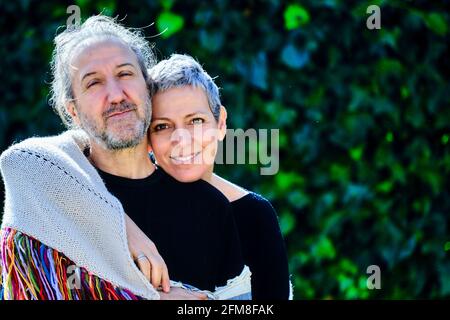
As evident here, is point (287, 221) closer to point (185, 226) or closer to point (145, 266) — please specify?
point (185, 226)

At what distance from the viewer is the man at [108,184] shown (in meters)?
2.30

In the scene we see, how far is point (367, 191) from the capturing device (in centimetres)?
406

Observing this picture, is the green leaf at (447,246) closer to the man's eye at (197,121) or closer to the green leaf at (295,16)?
the green leaf at (295,16)

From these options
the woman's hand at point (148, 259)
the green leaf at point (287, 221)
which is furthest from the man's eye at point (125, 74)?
the green leaf at point (287, 221)

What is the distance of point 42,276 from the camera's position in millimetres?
2264

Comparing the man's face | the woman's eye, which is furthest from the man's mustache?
the woman's eye

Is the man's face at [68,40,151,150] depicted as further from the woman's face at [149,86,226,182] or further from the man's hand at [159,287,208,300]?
the man's hand at [159,287,208,300]

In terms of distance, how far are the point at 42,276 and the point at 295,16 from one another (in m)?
2.22

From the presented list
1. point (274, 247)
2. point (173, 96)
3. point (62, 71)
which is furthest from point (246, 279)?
point (62, 71)

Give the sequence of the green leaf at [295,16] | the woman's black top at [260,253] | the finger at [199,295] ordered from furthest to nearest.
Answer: the green leaf at [295,16] → the woman's black top at [260,253] → the finger at [199,295]

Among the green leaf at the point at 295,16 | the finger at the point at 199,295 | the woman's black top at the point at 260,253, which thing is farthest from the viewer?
the green leaf at the point at 295,16

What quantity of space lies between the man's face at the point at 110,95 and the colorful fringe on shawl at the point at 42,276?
1.23 ft

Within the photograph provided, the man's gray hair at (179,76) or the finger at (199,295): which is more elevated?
the man's gray hair at (179,76)

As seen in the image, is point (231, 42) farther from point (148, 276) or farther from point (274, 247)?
point (148, 276)
